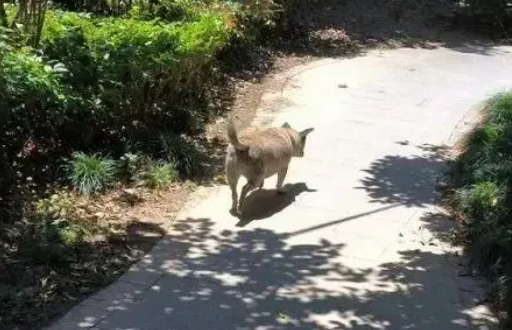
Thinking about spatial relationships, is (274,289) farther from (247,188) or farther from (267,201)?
(267,201)

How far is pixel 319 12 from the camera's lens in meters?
18.2

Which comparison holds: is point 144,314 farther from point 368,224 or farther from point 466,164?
point 466,164

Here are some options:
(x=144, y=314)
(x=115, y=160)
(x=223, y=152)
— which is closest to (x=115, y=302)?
(x=144, y=314)

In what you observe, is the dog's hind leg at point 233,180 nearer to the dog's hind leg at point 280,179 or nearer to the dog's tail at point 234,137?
the dog's tail at point 234,137

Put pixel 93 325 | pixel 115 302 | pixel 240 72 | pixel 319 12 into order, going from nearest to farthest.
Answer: pixel 93 325 < pixel 115 302 < pixel 240 72 < pixel 319 12

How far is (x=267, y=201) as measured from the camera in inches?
298

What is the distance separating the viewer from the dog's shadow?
23.5 feet

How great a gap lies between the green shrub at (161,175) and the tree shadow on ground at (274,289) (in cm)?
85

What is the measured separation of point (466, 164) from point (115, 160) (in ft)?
12.9

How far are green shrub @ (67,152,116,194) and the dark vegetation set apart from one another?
0.4 inches

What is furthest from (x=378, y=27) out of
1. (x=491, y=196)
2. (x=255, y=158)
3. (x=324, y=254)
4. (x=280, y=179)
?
(x=324, y=254)

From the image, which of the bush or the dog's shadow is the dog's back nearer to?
the dog's shadow

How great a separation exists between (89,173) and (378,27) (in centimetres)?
1223

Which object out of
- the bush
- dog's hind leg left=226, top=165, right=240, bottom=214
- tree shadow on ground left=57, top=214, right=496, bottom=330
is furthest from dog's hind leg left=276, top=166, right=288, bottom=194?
the bush
